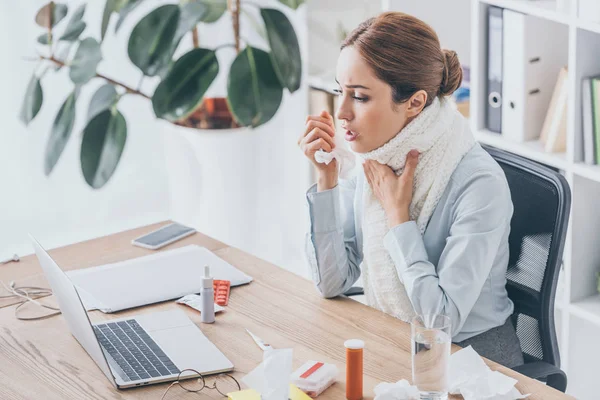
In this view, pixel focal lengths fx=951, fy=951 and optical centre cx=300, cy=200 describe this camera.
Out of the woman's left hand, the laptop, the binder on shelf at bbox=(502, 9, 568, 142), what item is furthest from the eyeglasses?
the binder on shelf at bbox=(502, 9, 568, 142)

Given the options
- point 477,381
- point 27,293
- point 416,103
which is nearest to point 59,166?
point 27,293

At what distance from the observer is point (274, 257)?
3918mm

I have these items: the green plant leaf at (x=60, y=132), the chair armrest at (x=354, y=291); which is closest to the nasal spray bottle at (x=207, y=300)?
the chair armrest at (x=354, y=291)

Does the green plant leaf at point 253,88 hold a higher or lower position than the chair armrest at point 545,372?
higher

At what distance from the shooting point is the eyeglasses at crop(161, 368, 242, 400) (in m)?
1.66

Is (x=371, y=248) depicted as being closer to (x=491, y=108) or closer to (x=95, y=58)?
(x=491, y=108)

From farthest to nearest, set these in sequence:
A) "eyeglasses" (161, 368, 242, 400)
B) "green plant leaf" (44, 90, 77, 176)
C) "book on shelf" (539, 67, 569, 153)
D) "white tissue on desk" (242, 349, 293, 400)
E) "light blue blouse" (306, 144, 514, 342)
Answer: "green plant leaf" (44, 90, 77, 176) → "book on shelf" (539, 67, 569, 153) → "light blue blouse" (306, 144, 514, 342) → "eyeglasses" (161, 368, 242, 400) → "white tissue on desk" (242, 349, 293, 400)

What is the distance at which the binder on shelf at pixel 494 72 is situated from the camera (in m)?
2.67

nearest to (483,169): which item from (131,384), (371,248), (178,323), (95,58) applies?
(371,248)

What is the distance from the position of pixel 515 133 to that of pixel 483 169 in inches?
33.9

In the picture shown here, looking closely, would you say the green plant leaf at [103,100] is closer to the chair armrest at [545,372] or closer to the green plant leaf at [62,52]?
the green plant leaf at [62,52]

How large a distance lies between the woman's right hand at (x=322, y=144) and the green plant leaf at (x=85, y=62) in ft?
4.14

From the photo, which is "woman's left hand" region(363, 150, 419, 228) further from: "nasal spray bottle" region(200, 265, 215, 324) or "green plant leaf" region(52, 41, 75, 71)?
"green plant leaf" region(52, 41, 75, 71)

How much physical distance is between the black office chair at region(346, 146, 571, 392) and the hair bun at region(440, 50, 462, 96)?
0.68 feet
